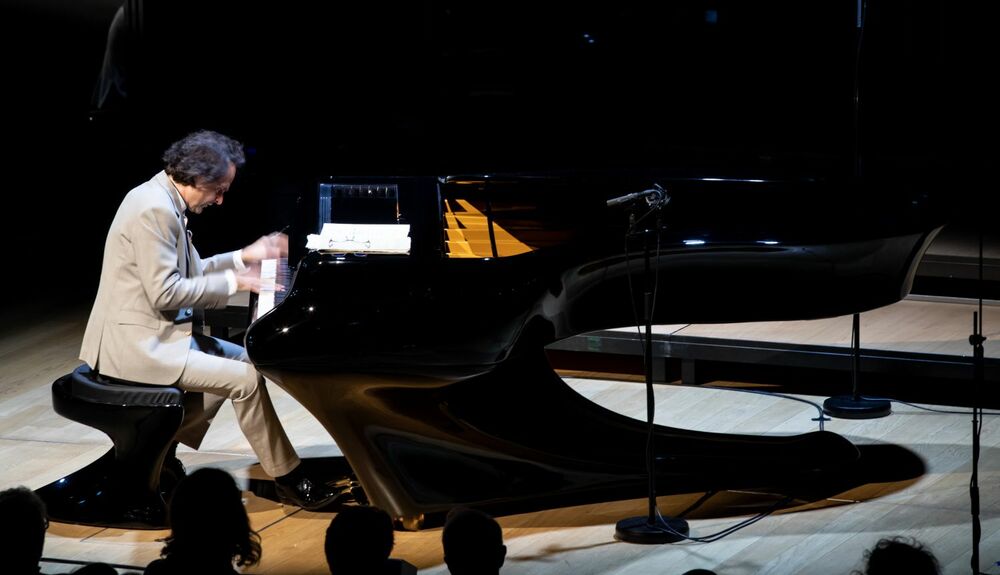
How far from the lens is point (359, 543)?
246 centimetres

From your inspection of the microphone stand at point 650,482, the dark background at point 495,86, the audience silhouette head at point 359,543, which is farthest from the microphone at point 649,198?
the dark background at point 495,86

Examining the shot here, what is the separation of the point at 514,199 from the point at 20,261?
172 inches

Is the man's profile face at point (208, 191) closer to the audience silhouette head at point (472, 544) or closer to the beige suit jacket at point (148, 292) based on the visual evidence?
the beige suit jacket at point (148, 292)

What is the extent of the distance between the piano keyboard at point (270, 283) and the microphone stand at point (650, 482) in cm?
120

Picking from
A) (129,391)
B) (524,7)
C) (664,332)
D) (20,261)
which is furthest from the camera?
→ (20,261)

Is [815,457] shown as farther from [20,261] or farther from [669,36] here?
[20,261]

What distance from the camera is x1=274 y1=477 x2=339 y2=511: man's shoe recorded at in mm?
4082

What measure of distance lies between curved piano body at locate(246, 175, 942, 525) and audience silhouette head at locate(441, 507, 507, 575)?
3.84 ft

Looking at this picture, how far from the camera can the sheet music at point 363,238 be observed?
4125 millimetres

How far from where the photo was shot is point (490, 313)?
3.69m

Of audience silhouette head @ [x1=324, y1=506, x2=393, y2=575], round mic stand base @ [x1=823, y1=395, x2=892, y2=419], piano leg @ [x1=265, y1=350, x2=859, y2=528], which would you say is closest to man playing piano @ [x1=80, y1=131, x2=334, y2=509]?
piano leg @ [x1=265, y1=350, x2=859, y2=528]

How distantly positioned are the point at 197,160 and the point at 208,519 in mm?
1686

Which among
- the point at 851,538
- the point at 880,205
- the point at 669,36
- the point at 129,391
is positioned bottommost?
the point at 851,538

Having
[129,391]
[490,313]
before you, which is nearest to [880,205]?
[490,313]
